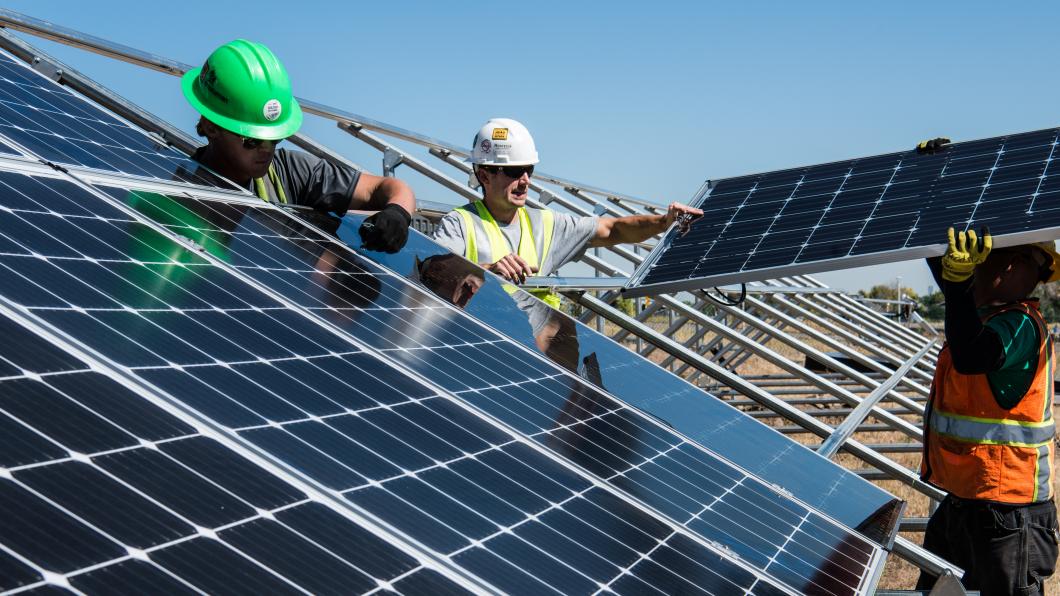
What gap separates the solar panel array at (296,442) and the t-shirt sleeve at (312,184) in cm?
80

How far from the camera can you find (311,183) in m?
5.31

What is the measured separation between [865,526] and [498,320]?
5.74ft

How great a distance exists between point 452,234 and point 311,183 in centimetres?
83

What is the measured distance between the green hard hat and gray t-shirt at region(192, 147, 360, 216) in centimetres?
45

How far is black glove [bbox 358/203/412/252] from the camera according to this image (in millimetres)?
4797

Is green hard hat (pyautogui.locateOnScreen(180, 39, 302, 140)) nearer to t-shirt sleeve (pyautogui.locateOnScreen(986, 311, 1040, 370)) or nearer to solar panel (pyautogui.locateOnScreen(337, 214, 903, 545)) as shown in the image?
solar panel (pyautogui.locateOnScreen(337, 214, 903, 545))

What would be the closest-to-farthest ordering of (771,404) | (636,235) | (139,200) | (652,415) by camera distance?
(139,200) → (652,415) → (771,404) → (636,235)

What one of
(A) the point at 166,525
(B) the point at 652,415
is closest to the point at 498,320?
(B) the point at 652,415

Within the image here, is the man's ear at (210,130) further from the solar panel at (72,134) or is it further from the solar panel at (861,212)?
the solar panel at (861,212)

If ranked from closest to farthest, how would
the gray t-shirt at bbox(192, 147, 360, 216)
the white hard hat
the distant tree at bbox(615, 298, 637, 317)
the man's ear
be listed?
the man's ear < the gray t-shirt at bbox(192, 147, 360, 216) < the white hard hat < the distant tree at bbox(615, 298, 637, 317)

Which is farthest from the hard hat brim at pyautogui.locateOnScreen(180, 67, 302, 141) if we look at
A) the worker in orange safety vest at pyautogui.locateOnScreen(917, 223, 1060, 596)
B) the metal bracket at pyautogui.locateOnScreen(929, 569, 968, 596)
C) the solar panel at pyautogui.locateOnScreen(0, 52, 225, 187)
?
the metal bracket at pyautogui.locateOnScreen(929, 569, 968, 596)

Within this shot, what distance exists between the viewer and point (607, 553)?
8.95 feet

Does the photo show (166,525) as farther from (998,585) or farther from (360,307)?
(998,585)

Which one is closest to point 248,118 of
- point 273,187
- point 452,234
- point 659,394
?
point 273,187
